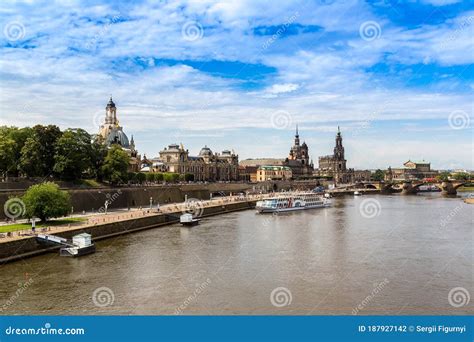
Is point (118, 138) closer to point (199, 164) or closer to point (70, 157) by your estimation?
point (199, 164)

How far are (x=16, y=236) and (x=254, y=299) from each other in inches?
625

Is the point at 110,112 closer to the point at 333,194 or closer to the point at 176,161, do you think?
the point at 176,161

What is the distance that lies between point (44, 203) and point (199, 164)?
8105 cm

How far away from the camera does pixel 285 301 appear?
19.7 m

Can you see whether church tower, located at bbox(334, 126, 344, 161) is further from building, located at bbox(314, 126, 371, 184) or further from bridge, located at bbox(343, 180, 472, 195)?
bridge, located at bbox(343, 180, 472, 195)

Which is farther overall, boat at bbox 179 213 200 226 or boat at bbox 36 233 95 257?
boat at bbox 179 213 200 226

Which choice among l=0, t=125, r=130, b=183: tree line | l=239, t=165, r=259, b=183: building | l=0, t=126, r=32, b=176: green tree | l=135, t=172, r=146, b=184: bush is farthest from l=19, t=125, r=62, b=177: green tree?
l=239, t=165, r=259, b=183: building

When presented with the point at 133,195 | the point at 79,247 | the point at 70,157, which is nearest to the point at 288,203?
the point at 133,195

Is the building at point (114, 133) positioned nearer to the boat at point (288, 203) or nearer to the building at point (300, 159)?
the boat at point (288, 203)

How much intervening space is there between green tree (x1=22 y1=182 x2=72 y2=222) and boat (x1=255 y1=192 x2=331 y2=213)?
31.9 m

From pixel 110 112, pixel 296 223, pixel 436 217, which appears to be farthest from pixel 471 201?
pixel 110 112

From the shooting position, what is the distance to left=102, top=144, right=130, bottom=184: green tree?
5762cm

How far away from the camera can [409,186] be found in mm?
123125

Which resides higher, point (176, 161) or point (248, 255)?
point (176, 161)
